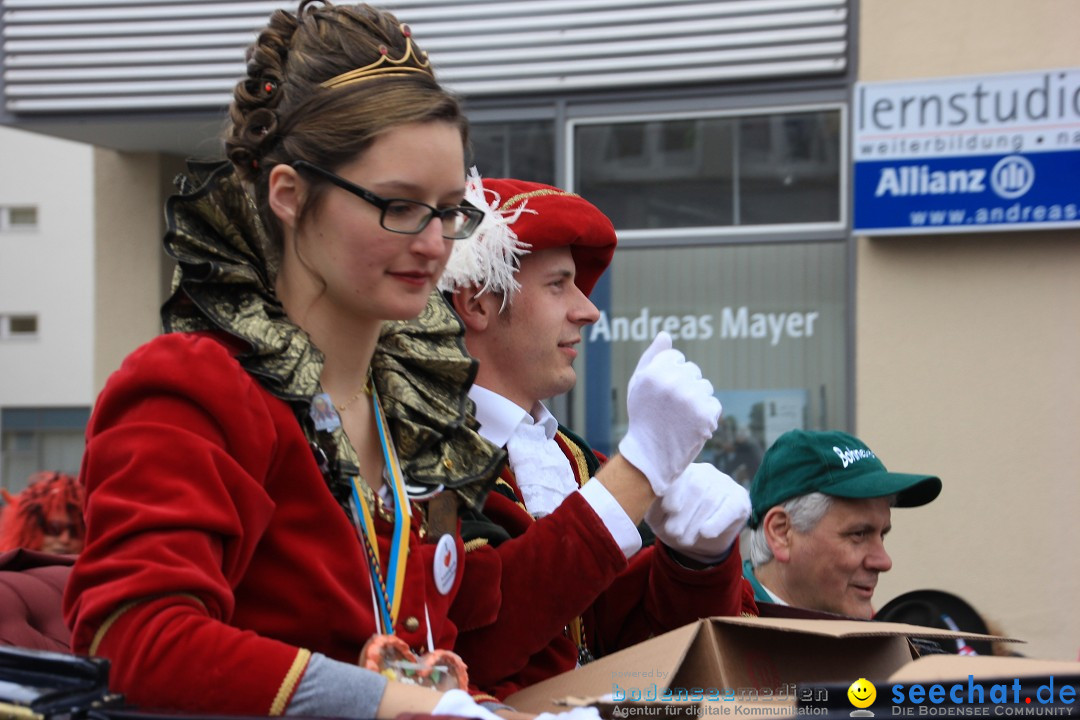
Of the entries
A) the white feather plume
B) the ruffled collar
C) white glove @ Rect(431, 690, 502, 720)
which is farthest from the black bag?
the white feather plume

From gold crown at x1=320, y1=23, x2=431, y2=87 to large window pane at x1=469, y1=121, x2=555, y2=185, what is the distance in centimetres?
509

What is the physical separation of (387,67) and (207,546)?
698 millimetres

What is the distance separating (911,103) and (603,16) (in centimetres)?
165

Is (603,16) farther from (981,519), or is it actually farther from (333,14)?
(333,14)

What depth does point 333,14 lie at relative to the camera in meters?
1.81

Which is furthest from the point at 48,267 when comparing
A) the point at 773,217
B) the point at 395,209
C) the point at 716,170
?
the point at 395,209

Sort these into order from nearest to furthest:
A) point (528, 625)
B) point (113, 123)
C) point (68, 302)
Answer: point (528, 625)
point (113, 123)
point (68, 302)

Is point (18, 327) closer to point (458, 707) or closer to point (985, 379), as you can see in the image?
point (985, 379)

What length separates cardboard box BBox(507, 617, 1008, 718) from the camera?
1691 mm

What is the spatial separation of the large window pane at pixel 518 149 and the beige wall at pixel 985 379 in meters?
1.68

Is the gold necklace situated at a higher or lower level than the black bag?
higher

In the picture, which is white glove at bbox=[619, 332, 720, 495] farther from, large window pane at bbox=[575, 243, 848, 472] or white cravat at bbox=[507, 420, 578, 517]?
large window pane at bbox=[575, 243, 848, 472]

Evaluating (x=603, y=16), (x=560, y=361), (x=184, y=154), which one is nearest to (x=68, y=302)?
(x=184, y=154)

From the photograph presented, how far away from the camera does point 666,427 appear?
6.73ft
